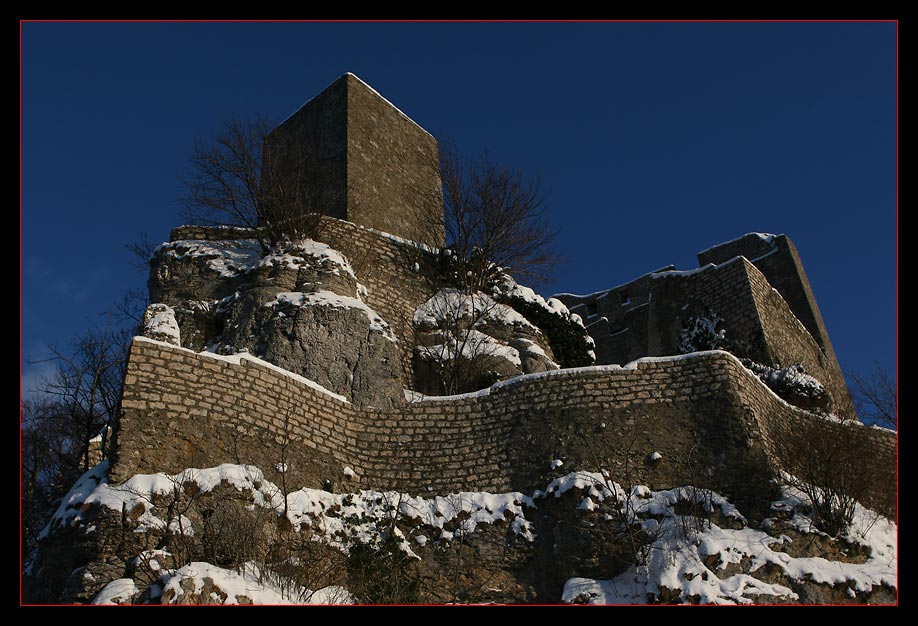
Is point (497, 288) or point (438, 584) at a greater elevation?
point (497, 288)

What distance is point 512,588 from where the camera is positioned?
1211 cm

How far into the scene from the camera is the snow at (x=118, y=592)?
9539 mm

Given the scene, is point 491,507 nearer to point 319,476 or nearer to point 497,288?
point 319,476

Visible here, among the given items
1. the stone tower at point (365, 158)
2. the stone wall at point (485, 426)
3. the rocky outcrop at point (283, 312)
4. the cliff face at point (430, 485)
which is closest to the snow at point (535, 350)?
the rocky outcrop at point (283, 312)

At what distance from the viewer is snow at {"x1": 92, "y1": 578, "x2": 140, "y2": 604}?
9539 mm

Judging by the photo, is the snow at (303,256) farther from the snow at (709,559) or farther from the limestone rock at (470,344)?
the snow at (709,559)

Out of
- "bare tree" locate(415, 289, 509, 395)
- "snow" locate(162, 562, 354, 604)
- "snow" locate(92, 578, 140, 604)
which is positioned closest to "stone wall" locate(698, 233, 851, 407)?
"bare tree" locate(415, 289, 509, 395)

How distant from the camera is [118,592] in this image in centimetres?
968

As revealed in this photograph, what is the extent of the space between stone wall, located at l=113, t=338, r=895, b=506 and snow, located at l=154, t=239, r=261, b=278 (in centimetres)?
552

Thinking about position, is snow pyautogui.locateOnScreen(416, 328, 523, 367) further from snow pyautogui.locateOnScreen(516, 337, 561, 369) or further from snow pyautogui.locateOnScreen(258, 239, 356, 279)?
snow pyautogui.locateOnScreen(258, 239, 356, 279)

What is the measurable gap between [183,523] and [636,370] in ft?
24.4

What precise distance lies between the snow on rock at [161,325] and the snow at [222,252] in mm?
2102
